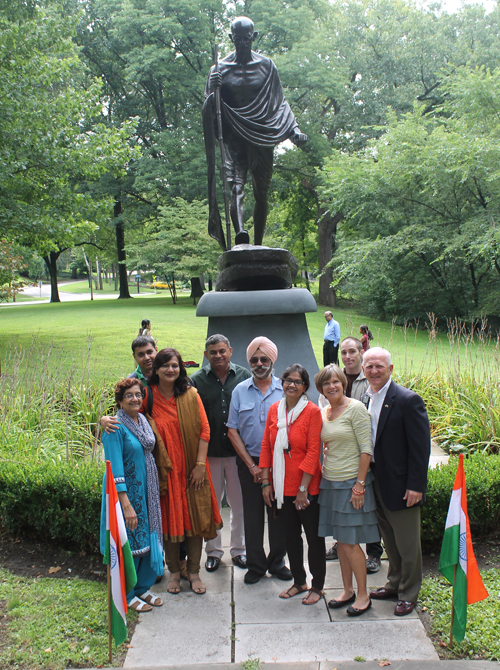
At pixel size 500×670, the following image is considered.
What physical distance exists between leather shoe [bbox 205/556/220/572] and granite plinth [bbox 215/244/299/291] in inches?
130

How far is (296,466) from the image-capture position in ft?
11.3

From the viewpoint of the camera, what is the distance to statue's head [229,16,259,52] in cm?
636

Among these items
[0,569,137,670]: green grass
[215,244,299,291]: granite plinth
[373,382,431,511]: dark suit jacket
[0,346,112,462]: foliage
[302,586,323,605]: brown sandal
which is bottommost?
[0,569,137,670]: green grass


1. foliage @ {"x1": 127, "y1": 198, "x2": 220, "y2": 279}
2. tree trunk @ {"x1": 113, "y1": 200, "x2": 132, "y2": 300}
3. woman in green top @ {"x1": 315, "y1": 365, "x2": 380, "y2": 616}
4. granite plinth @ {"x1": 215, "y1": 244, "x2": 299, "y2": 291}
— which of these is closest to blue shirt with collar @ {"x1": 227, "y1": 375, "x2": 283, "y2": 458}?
woman in green top @ {"x1": 315, "y1": 365, "x2": 380, "y2": 616}

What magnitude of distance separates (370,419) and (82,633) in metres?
2.23

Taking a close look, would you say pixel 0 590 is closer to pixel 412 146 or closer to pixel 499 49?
pixel 412 146

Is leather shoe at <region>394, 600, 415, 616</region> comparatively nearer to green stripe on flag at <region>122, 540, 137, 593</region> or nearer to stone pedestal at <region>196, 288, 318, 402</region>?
green stripe on flag at <region>122, 540, 137, 593</region>

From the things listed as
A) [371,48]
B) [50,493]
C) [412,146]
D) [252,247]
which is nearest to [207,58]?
[371,48]

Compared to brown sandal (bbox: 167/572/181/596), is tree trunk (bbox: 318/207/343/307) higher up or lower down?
higher up

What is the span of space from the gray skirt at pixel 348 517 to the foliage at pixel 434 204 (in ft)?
51.0

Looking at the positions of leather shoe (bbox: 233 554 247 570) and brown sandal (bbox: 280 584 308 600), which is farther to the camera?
leather shoe (bbox: 233 554 247 570)

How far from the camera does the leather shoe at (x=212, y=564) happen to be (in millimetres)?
4045

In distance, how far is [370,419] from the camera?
3.37m

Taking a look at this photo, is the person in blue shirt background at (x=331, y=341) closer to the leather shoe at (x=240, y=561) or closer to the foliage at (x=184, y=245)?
the leather shoe at (x=240, y=561)
